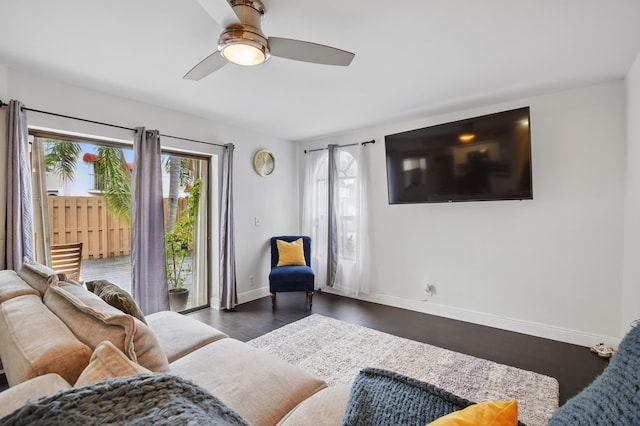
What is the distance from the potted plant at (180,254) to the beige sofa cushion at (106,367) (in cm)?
307

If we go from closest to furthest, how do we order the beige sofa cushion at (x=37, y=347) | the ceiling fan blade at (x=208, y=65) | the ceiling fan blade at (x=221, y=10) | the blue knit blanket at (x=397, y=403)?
the blue knit blanket at (x=397, y=403)
the beige sofa cushion at (x=37, y=347)
the ceiling fan blade at (x=221, y=10)
the ceiling fan blade at (x=208, y=65)

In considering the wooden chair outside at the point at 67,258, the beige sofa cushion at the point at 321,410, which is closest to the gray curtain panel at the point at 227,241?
the wooden chair outside at the point at 67,258

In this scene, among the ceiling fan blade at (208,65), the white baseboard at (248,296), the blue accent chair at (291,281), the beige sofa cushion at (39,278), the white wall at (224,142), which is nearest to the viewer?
the beige sofa cushion at (39,278)

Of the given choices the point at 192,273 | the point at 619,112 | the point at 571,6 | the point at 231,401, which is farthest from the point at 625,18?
the point at 192,273

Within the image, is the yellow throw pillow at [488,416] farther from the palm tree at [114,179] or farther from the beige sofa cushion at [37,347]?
the palm tree at [114,179]

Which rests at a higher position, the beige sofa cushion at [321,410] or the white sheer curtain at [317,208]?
the white sheer curtain at [317,208]

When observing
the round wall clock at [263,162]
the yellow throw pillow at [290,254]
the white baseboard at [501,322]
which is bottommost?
the white baseboard at [501,322]

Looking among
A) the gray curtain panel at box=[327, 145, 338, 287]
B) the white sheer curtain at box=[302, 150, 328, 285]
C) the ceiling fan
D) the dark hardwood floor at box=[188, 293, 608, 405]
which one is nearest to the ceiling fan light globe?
the ceiling fan

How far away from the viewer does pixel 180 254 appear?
388 centimetres

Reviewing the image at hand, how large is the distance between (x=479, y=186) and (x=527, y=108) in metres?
0.82

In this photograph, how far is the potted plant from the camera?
3793mm

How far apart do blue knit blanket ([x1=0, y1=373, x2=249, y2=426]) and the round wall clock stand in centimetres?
403

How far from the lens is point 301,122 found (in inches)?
159

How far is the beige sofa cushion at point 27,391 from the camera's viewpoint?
0.74m
